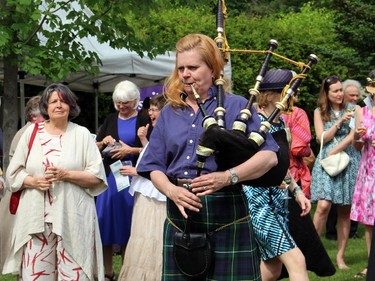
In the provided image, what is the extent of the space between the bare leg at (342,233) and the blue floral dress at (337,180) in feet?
0.49

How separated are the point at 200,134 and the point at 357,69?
10.7 m

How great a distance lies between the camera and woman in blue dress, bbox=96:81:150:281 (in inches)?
329

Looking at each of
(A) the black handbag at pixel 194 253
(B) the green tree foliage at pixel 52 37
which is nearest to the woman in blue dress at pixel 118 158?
→ (B) the green tree foliage at pixel 52 37

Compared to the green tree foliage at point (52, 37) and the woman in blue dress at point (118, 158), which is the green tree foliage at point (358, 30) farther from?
the woman in blue dress at point (118, 158)

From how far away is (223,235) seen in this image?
14.2 ft

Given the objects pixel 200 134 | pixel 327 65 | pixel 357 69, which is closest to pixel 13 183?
pixel 200 134

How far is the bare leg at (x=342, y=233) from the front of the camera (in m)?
9.41

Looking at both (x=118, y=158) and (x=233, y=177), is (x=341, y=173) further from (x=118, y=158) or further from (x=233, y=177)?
(x=233, y=177)

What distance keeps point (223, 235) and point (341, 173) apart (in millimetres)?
5526

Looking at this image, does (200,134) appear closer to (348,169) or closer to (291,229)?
(291,229)

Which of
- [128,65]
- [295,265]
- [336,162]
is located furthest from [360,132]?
[128,65]

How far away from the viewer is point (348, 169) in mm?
9656

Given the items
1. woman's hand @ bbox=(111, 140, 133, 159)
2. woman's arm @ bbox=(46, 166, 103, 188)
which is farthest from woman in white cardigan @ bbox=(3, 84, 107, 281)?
woman's hand @ bbox=(111, 140, 133, 159)

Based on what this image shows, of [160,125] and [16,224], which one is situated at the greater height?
[160,125]
